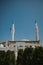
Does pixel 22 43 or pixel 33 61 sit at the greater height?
pixel 22 43

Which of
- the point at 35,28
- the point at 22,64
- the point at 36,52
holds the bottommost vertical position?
the point at 22,64

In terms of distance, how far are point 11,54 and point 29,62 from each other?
2429 millimetres

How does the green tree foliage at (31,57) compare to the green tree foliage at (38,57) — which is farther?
the green tree foliage at (31,57)

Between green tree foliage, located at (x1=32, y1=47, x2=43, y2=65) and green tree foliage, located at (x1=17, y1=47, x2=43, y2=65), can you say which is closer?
green tree foliage, located at (x1=32, y1=47, x2=43, y2=65)

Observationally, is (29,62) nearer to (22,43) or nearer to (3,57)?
(3,57)

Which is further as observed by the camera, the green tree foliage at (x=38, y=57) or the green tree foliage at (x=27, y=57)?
the green tree foliage at (x=27, y=57)

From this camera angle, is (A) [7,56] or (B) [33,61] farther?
(A) [7,56]

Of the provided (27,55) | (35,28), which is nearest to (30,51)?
(27,55)

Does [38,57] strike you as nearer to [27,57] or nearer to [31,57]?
[31,57]

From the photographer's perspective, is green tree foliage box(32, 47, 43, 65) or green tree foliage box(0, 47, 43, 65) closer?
green tree foliage box(32, 47, 43, 65)

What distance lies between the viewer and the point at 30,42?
3356cm

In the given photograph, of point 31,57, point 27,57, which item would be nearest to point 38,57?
point 31,57

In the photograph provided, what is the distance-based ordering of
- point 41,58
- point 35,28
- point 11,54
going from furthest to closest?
point 35,28
point 11,54
point 41,58

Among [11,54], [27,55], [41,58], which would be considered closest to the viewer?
[41,58]
